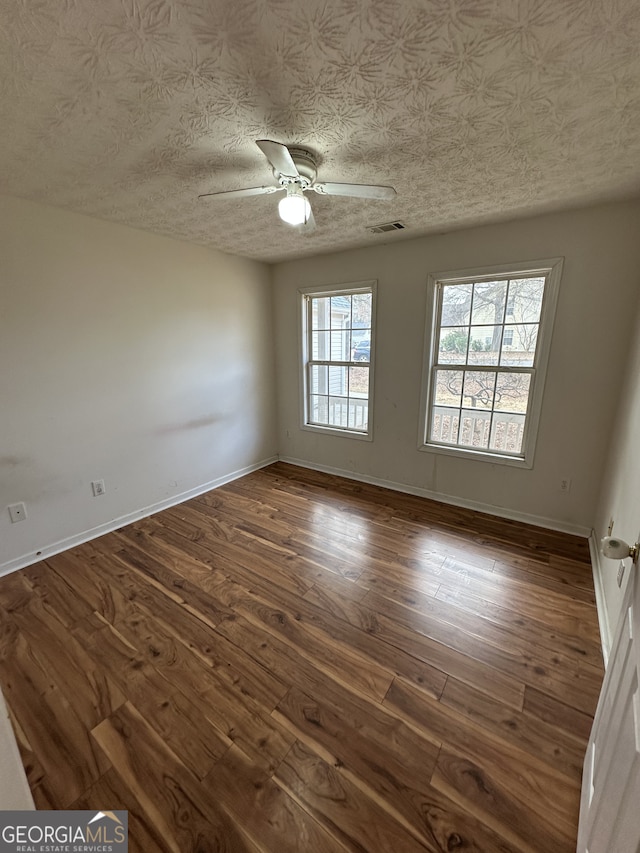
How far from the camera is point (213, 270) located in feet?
10.9

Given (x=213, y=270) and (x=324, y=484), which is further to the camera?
(x=324, y=484)

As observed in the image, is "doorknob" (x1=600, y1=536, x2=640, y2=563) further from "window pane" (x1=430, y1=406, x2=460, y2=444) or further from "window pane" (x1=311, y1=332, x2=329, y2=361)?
"window pane" (x1=311, y1=332, x2=329, y2=361)

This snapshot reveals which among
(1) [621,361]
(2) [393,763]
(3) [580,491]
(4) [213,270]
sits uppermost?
(4) [213,270]

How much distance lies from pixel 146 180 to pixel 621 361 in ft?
11.0

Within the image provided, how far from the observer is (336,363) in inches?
149

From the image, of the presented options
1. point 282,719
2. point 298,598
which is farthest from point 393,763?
point 298,598

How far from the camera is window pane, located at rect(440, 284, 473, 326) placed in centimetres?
289

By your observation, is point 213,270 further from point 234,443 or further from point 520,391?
point 520,391

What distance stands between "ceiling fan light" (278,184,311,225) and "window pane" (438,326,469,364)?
5.88 feet

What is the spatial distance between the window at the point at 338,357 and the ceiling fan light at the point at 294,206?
1.65 meters

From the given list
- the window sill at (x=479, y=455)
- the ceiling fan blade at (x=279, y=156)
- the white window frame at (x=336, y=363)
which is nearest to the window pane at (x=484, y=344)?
the window sill at (x=479, y=455)

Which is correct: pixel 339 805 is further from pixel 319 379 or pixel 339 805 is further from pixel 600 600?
pixel 319 379

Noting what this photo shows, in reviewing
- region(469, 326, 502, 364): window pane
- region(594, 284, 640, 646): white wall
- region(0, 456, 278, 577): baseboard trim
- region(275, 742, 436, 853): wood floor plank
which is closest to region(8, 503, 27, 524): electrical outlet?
region(0, 456, 278, 577): baseboard trim

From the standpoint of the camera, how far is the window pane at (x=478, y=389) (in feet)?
9.54
